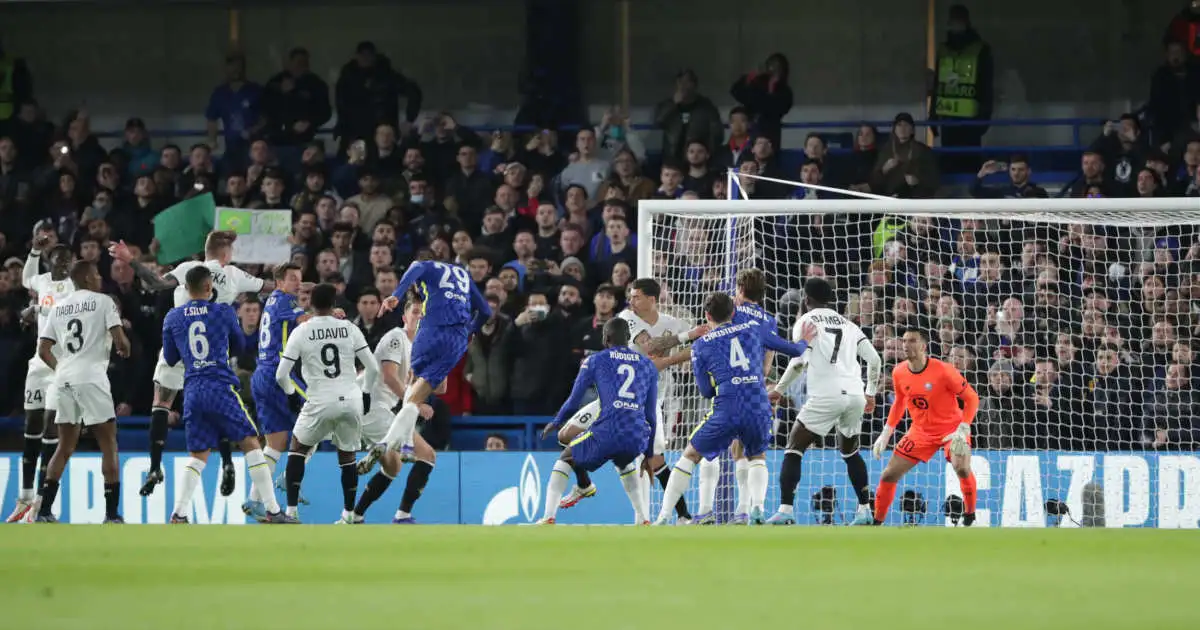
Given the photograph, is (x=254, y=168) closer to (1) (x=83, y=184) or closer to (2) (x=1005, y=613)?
(1) (x=83, y=184)

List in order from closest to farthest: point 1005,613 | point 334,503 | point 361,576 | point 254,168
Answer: point 1005,613 < point 361,576 < point 334,503 < point 254,168

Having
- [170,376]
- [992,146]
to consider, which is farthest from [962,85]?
[170,376]

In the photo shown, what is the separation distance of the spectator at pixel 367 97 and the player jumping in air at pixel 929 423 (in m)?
7.97

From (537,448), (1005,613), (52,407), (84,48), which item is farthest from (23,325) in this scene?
(1005,613)

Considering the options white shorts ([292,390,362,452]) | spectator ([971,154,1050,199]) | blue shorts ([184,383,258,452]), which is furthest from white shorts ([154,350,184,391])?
spectator ([971,154,1050,199])

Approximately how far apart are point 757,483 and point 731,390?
751mm

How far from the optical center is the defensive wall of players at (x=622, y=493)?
565 inches

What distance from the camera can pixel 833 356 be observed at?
532 inches

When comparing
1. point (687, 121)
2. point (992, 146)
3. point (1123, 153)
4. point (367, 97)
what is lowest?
point (1123, 153)

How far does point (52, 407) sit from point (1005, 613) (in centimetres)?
932

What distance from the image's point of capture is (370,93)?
1988cm

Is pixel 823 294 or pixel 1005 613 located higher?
pixel 823 294

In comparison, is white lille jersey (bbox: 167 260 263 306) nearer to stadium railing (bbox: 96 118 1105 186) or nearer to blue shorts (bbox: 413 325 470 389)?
blue shorts (bbox: 413 325 470 389)

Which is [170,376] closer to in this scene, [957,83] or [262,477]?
[262,477]
